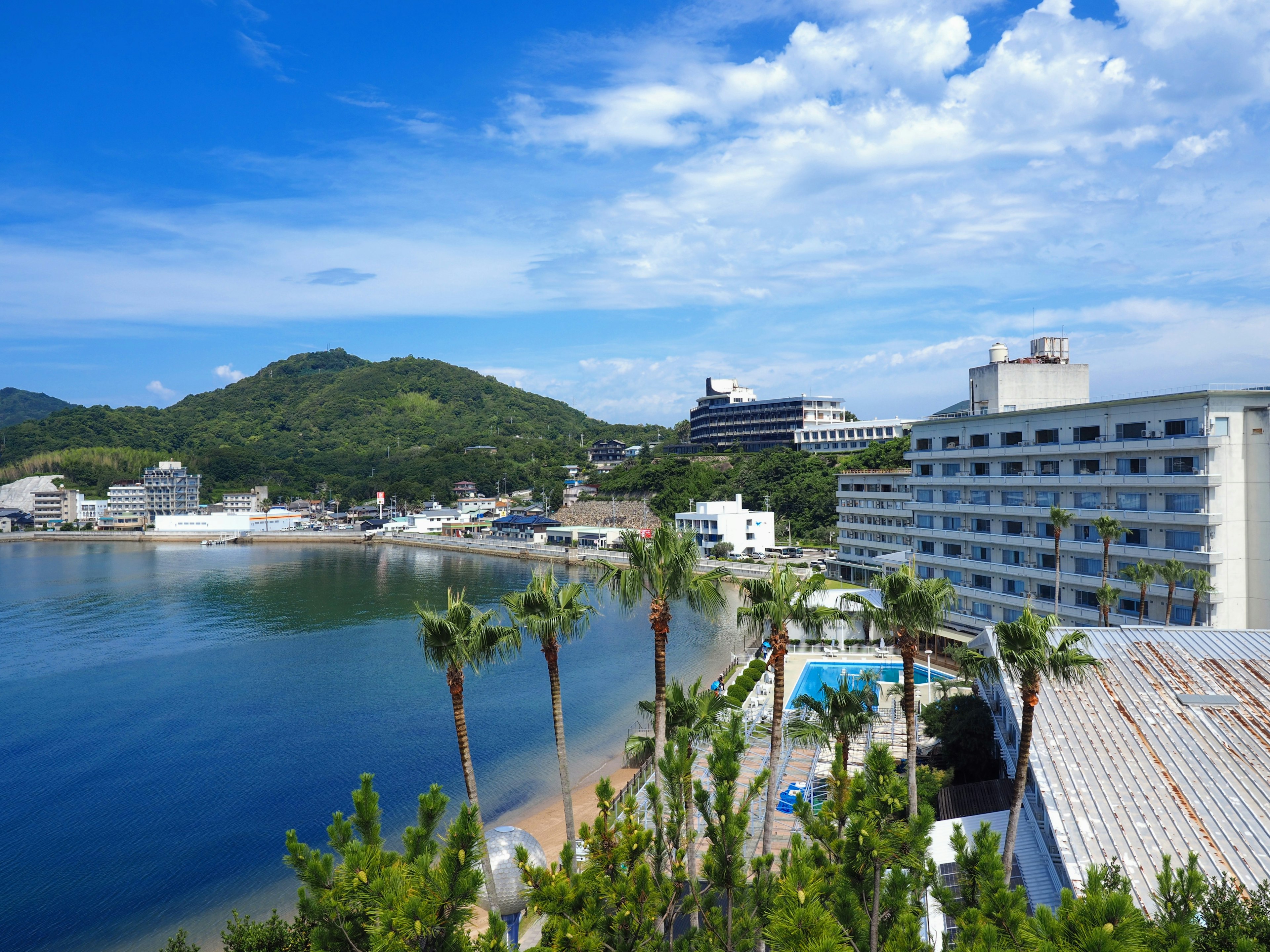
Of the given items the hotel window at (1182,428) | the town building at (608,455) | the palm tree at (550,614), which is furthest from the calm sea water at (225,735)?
the town building at (608,455)

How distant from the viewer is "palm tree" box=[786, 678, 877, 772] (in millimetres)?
19203

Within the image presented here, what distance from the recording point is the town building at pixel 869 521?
6412 centimetres

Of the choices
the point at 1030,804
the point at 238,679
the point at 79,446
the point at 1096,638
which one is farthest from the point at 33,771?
the point at 79,446

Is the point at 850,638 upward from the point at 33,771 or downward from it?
upward

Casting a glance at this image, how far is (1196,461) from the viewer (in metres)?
32.3

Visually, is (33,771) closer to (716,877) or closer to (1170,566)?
(716,877)

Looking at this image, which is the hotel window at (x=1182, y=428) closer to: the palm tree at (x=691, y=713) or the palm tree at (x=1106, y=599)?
the palm tree at (x=1106, y=599)

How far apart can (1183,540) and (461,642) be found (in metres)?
32.0

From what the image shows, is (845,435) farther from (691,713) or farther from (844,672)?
(691,713)

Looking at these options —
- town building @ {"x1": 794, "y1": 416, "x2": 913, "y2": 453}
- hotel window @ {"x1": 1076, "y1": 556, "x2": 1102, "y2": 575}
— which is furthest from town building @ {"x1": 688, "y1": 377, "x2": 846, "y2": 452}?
hotel window @ {"x1": 1076, "y1": 556, "x2": 1102, "y2": 575}

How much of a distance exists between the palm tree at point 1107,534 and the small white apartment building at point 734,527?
53.0m

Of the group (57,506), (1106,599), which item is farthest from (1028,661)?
(57,506)

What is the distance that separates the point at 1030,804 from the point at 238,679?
44.9m

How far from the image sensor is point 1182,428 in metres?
32.8
